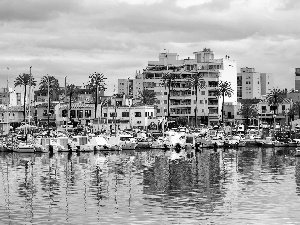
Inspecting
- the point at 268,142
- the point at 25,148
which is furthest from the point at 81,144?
the point at 268,142

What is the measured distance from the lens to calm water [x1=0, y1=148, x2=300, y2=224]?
58.7 meters

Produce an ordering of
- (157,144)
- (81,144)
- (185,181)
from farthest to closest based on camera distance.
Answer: (157,144), (81,144), (185,181)

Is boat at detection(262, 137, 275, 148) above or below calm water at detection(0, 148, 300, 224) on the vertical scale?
above

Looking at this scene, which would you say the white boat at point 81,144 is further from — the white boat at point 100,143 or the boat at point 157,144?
the boat at point 157,144

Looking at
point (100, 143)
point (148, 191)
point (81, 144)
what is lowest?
point (148, 191)

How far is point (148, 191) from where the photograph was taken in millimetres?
73812

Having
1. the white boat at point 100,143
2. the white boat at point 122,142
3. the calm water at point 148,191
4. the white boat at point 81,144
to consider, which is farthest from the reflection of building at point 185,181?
the white boat at point 122,142

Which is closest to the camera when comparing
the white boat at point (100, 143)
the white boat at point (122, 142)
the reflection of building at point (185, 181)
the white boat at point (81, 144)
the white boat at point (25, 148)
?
the reflection of building at point (185, 181)

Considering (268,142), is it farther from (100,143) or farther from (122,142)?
(100,143)

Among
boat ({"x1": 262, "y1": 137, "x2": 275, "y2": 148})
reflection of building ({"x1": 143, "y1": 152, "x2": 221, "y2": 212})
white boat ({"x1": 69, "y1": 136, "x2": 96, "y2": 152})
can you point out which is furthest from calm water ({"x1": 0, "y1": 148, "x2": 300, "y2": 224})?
boat ({"x1": 262, "y1": 137, "x2": 275, "y2": 148})

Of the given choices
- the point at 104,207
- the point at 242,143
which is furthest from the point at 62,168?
the point at 242,143

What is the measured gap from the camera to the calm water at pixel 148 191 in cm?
5866

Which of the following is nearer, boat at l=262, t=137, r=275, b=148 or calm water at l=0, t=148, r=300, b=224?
calm water at l=0, t=148, r=300, b=224

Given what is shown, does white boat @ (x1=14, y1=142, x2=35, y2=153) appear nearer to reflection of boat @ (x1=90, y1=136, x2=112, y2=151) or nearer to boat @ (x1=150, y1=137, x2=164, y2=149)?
reflection of boat @ (x1=90, y1=136, x2=112, y2=151)
